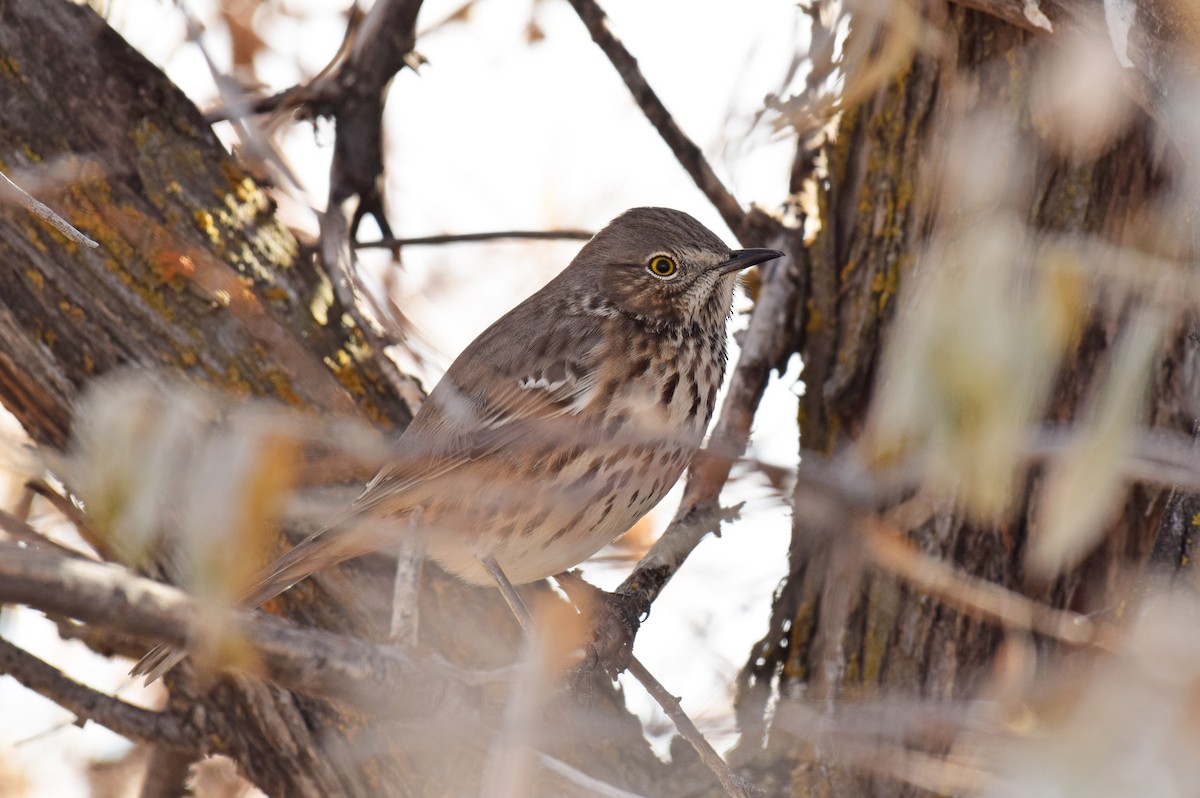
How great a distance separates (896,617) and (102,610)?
2587 millimetres

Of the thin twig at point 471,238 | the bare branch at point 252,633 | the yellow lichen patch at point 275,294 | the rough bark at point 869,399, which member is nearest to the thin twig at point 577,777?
the bare branch at point 252,633

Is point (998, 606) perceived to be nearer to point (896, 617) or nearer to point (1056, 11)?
point (896, 617)

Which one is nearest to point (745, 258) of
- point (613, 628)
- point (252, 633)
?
point (613, 628)

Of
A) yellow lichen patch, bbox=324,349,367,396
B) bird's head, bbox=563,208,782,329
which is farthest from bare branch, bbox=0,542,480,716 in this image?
bird's head, bbox=563,208,782,329

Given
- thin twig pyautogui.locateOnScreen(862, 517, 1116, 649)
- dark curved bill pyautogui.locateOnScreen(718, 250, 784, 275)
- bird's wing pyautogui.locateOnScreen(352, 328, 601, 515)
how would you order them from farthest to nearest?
1. dark curved bill pyautogui.locateOnScreen(718, 250, 784, 275)
2. bird's wing pyautogui.locateOnScreen(352, 328, 601, 515)
3. thin twig pyautogui.locateOnScreen(862, 517, 1116, 649)

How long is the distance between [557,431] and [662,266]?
92 centimetres

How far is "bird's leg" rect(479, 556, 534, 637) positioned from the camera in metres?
3.74

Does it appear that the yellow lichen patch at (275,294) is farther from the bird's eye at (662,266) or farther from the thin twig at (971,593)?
the thin twig at (971,593)

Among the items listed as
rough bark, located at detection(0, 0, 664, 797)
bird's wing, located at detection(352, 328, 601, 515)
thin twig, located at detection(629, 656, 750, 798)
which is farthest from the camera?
bird's wing, located at detection(352, 328, 601, 515)

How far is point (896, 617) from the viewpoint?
12.2 feet

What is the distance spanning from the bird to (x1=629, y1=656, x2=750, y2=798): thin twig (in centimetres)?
60

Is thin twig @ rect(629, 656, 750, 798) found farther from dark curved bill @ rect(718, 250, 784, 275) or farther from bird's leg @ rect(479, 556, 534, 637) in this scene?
dark curved bill @ rect(718, 250, 784, 275)

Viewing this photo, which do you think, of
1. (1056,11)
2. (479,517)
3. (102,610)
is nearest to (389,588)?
(479,517)

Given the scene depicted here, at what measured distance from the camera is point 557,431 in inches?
145
